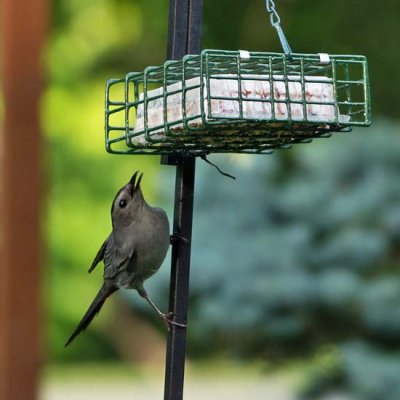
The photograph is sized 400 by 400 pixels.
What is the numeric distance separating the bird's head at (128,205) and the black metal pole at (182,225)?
54 centimetres

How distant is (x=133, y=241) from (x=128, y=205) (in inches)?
6.6

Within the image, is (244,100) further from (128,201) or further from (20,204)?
(20,204)

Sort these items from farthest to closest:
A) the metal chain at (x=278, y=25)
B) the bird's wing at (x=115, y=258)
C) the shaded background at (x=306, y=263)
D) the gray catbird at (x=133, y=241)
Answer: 1. the shaded background at (x=306, y=263)
2. the bird's wing at (x=115, y=258)
3. the gray catbird at (x=133, y=241)
4. the metal chain at (x=278, y=25)

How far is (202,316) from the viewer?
704 cm

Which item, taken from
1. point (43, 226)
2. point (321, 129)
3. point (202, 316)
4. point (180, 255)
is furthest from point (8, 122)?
point (321, 129)

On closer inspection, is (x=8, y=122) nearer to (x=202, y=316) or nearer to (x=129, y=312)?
(x=202, y=316)

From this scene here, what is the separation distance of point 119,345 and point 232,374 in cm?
259

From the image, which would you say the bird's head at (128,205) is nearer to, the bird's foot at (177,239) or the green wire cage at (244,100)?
the bird's foot at (177,239)

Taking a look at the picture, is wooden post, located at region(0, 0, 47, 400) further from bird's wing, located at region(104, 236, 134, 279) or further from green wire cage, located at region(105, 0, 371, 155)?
green wire cage, located at region(105, 0, 371, 155)

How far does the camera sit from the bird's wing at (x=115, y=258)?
4.36m

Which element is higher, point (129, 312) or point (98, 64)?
point (98, 64)

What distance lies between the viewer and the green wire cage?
3.15 meters

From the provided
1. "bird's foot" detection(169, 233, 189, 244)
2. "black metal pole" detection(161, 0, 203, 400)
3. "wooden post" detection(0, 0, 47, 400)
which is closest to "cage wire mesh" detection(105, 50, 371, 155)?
"black metal pole" detection(161, 0, 203, 400)

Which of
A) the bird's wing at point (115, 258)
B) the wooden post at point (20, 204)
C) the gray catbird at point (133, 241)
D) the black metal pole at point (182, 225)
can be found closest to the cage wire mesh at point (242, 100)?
the black metal pole at point (182, 225)
